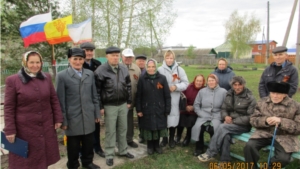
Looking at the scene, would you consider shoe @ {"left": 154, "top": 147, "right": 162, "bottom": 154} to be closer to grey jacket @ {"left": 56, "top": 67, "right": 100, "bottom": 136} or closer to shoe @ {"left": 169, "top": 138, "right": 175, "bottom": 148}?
shoe @ {"left": 169, "top": 138, "right": 175, "bottom": 148}

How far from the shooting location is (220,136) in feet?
12.3

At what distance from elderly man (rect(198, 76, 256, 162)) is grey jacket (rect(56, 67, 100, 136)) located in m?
2.06

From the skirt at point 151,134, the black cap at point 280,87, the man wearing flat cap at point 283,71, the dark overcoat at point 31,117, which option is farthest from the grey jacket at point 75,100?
the man wearing flat cap at point 283,71

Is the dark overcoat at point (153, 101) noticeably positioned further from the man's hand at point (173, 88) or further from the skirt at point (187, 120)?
the skirt at point (187, 120)

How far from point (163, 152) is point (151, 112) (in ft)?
2.89

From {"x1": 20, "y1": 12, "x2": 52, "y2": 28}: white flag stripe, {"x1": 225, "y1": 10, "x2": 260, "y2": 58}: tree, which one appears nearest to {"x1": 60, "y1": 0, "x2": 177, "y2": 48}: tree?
{"x1": 20, "y1": 12, "x2": 52, "y2": 28}: white flag stripe

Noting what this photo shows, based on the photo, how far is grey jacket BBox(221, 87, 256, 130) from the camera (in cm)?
376

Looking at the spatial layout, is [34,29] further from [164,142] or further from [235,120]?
[235,120]

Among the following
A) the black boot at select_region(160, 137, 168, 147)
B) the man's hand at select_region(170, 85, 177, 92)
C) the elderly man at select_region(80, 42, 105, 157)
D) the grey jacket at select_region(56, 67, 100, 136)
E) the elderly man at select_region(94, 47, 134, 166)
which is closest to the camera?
the grey jacket at select_region(56, 67, 100, 136)

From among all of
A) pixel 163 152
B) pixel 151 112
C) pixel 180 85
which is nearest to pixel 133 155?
pixel 163 152

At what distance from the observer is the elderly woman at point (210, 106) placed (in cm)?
412

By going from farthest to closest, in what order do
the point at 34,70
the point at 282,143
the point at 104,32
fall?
the point at 104,32
the point at 282,143
the point at 34,70

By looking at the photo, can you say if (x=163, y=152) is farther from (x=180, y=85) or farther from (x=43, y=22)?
(x=43, y=22)

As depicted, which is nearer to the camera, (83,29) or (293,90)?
(293,90)
